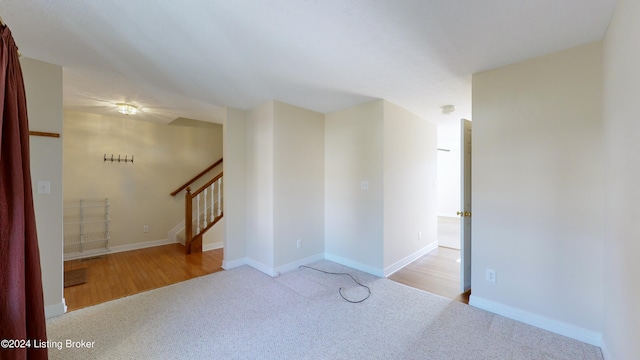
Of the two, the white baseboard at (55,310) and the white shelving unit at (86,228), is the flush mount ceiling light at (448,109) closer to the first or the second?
the white baseboard at (55,310)

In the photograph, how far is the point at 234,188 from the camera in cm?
342

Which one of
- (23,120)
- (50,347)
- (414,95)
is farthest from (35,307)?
(414,95)

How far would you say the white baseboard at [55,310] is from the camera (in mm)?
2125

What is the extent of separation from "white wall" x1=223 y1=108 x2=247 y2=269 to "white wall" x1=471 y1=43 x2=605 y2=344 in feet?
9.33

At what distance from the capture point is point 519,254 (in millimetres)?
2102

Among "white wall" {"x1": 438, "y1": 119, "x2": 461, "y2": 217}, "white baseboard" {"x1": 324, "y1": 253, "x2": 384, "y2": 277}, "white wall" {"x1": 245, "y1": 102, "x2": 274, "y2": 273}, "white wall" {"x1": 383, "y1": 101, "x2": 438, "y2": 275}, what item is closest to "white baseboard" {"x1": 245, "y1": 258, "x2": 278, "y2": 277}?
"white wall" {"x1": 245, "y1": 102, "x2": 274, "y2": 273}

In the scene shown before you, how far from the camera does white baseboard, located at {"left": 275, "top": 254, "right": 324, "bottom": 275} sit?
124 inches

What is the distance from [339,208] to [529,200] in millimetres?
2130

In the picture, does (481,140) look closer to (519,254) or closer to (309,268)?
(519,254)

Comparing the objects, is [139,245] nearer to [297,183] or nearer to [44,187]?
[44,187]

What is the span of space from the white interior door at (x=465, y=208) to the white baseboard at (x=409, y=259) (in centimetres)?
81

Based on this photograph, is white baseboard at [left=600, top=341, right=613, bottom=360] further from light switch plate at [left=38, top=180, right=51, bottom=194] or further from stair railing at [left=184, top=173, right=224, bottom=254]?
stair railing at [left=184, top=173, right=224, bottom=254]

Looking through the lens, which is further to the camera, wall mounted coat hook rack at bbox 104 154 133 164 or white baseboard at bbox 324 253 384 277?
wall mounted coat hook rack at bbox 104 154 133 164

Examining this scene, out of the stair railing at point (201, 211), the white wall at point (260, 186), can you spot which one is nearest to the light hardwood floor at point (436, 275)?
the white wall at point (260, 186)
